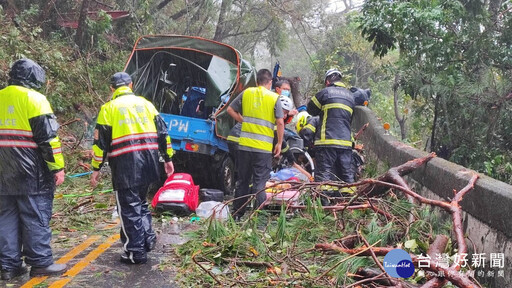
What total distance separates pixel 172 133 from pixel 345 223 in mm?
3537

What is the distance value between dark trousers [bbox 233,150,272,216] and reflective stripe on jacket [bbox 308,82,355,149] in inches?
Answer: 34.7

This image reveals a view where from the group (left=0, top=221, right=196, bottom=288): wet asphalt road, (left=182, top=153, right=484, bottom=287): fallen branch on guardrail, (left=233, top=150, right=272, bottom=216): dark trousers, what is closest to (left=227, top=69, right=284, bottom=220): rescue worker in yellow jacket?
(left=233, top=150, right=272, bottom=216): dark trousers

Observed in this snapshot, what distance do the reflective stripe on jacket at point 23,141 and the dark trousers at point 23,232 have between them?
4.5 inches

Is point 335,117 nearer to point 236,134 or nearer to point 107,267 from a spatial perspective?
point 236,134

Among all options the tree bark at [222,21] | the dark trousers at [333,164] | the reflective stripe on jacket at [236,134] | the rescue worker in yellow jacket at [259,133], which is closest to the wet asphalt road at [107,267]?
the rescue worker in yellow jacket at [259,133]

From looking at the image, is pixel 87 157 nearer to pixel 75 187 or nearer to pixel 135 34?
pixel 75 187

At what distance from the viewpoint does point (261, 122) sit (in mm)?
6117

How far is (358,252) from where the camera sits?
357 centimetres

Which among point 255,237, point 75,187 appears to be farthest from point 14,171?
point 75,187

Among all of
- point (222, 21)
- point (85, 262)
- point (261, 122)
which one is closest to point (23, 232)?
point (85, 262)

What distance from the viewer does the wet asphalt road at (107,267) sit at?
4098 millimetres

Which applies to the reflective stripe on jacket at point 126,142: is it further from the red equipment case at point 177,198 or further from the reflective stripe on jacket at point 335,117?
the reflective stripe on jacket at point 335,117

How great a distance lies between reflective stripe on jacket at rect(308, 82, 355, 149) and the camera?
255 inches

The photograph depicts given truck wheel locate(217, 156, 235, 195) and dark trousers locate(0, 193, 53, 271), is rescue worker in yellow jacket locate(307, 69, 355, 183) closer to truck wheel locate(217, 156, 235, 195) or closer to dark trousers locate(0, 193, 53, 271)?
truck wheel locate(217, 156, 235, 195)
